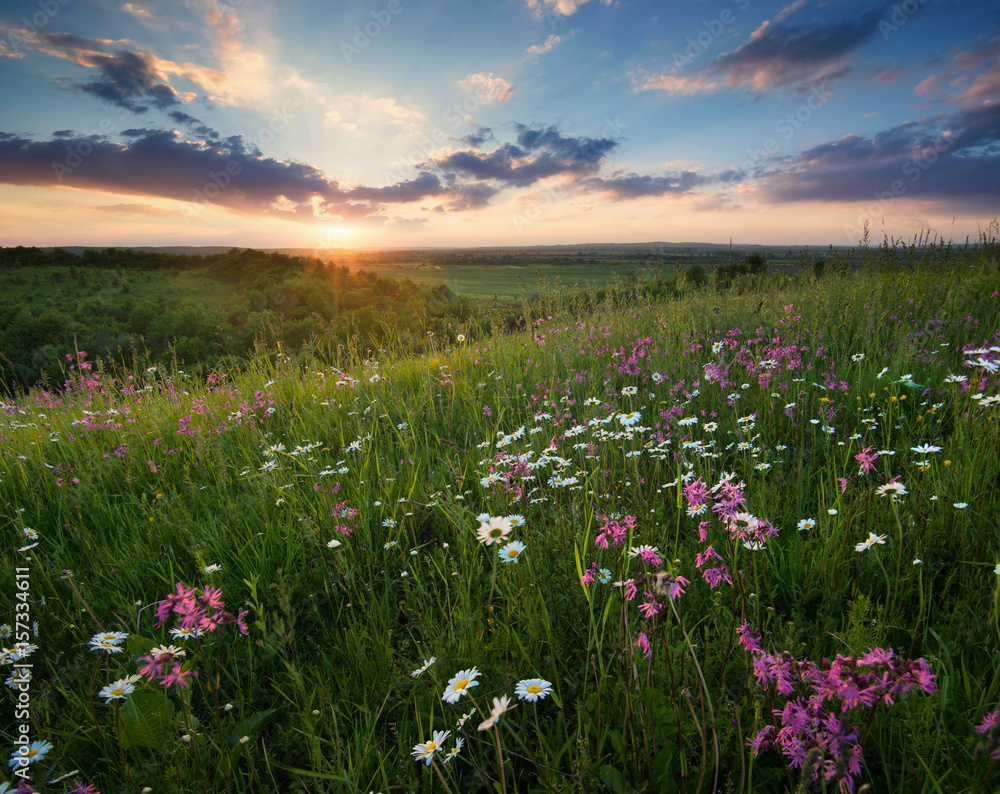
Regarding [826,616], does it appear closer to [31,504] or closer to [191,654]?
[191,654]

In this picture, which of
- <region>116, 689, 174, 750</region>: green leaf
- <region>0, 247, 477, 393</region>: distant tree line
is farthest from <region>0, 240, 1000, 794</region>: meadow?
<region>0, 247, 477, 393</region>: distant tree line

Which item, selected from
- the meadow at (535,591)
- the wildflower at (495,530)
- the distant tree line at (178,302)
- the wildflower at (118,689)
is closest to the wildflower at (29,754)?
the meadow at (535,591)

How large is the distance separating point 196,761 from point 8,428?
18.5 ft

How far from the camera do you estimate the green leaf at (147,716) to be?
5.20ft

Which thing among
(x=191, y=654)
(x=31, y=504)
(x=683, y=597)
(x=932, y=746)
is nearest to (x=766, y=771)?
(x=932, y=746)

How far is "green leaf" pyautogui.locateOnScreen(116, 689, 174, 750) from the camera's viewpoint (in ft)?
5.20

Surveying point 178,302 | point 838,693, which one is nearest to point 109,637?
point 838,693

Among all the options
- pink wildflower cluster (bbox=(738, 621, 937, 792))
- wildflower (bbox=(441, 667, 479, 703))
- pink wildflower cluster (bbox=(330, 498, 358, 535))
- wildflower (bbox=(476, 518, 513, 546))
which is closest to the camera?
pink wildflower cluster (bbox=(738, 621, 937, 792))

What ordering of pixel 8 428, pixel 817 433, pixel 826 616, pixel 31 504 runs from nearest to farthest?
pixel 826 616
pixel 817 433
pixel 31 504
pixel 8 428

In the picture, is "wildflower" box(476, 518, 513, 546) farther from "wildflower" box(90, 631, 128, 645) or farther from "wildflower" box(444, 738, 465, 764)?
"wildflower" box(90, 631, 128, 645)

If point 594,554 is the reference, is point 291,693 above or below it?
below

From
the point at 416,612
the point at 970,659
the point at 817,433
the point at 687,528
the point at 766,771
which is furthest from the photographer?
the point at 817,433

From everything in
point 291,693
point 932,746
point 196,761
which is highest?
point 932,746

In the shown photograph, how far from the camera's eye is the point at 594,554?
2131 millimetres
